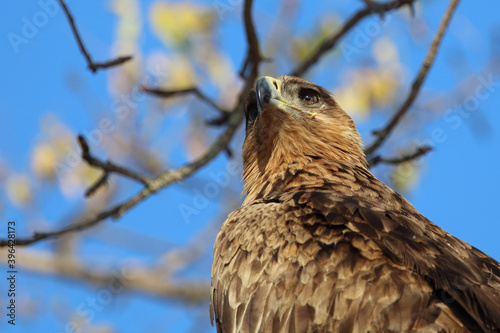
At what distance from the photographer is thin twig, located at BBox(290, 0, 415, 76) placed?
645 centimetres

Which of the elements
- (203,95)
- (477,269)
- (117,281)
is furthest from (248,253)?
(117,281)

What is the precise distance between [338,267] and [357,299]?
9.8 inches

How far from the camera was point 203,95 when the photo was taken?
6438 mm

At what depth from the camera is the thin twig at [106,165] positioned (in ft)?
16.4

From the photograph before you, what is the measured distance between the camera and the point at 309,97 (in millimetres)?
6152

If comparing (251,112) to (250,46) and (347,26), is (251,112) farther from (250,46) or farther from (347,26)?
(347,26)

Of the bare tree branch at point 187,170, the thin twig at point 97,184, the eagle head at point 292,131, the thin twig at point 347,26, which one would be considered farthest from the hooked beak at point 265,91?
the thin twig at point 97,184

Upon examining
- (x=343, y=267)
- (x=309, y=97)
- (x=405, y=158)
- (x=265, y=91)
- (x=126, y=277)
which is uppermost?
(x=126, y=277)

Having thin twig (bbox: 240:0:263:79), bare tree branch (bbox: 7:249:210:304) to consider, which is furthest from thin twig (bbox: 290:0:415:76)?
bare tree branch (bbox: 7:249:210:304)

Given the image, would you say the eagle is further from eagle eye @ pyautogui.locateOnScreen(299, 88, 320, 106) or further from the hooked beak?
eagle eye @ pyautogui.locateOnScreen(299, 88, 320, 106)

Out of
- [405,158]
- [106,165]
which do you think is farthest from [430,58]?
[106,165]

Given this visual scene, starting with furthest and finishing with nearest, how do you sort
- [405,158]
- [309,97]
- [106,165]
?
[309,97], [405,158], [106,165]

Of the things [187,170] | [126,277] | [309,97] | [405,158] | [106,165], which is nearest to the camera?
[106,165]

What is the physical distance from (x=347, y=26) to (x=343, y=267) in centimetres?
307
